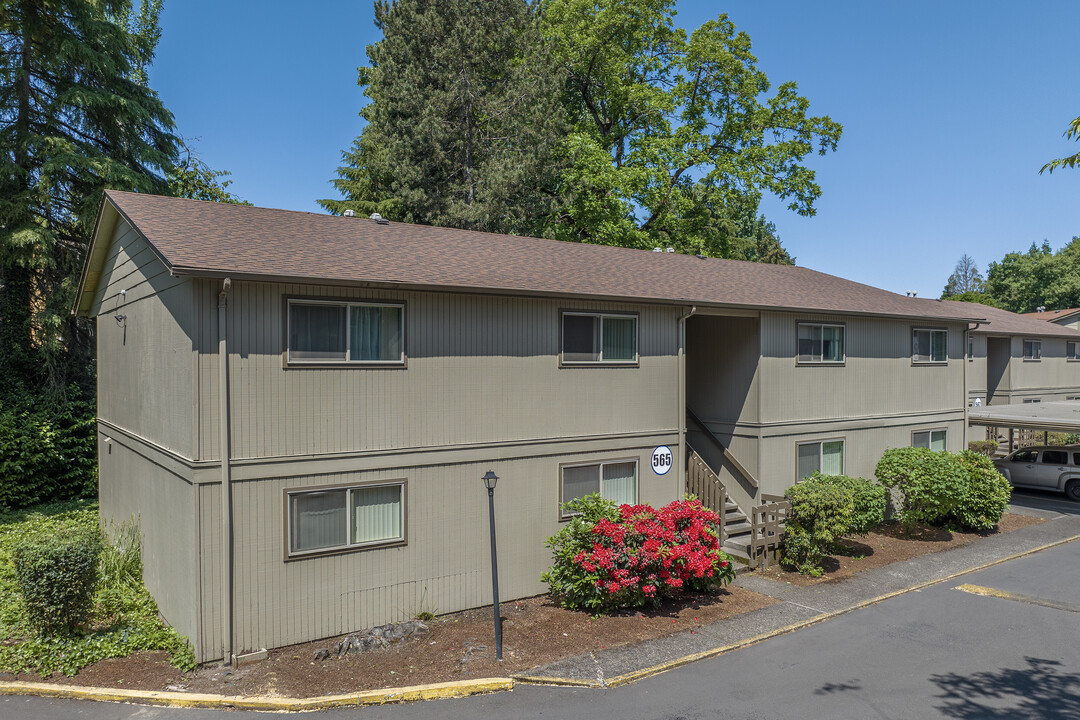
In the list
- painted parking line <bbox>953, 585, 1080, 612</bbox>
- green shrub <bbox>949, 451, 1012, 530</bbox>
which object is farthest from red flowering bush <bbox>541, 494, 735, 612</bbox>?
green shrub <bbox>949, 451, 1012, 530</bbox>

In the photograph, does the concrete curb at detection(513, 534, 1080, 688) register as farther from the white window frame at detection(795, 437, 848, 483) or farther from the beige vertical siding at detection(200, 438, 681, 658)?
the white window frame at detection(795, 437, 848, 483)

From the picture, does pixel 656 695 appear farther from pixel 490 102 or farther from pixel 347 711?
pixel 490 102

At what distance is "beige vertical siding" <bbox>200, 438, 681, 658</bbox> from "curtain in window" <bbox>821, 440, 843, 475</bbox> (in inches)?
244

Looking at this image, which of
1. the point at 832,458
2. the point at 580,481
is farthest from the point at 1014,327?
the point at 580,481

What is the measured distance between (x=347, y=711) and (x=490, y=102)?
24.2m

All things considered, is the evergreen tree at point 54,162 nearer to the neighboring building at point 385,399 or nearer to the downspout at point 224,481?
the neighboring building at point 385,399

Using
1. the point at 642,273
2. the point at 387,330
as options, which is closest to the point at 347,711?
the point at 387,330

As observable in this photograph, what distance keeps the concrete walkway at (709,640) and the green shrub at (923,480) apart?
1044 millimetres

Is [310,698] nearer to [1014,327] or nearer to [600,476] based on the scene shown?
[600,476]

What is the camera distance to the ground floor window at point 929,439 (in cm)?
1819

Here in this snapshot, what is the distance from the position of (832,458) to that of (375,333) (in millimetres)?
11666

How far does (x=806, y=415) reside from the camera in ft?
51.0

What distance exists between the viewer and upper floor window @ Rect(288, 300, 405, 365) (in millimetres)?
9641

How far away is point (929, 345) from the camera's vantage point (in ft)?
60.7
